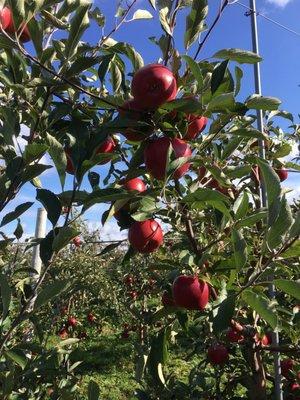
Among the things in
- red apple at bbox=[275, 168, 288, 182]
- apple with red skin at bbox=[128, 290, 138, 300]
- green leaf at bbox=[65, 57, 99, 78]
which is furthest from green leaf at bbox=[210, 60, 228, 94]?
apple with red skin at bbox=[128, 290, 138, 300]

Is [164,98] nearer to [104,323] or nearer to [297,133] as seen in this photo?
[297,133]

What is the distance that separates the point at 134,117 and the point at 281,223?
39cm

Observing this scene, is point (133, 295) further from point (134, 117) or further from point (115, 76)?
point (134, 117)

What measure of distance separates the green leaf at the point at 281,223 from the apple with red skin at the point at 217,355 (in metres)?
1.33

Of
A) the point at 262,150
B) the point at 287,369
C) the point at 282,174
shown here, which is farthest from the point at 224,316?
the point at 287,369

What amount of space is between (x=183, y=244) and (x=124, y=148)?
61 cm

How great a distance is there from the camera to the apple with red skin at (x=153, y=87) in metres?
0.90

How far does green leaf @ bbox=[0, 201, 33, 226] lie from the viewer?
3.23ft

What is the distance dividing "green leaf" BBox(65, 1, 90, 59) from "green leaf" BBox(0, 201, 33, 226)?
1.18 ft

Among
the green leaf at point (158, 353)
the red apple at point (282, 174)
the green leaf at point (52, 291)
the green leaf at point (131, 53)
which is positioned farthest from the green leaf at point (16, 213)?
the red apple at point (282, 174)

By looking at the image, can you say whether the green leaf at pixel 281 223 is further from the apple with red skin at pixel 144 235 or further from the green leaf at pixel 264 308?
the apple with red skin at pixel 144 235

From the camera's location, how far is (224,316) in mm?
889

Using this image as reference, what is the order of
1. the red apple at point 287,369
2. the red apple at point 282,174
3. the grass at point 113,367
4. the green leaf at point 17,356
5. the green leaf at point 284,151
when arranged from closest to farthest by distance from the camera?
the green leaf at point 17,356, the green leaf at point 284,151, the red apple at point 282,174, the red apple at point 287,369, the grass at point 113,367

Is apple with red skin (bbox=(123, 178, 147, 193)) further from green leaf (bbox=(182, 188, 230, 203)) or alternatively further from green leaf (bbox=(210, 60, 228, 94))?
green leaf (bbox=(210, 60, 228, 94))
